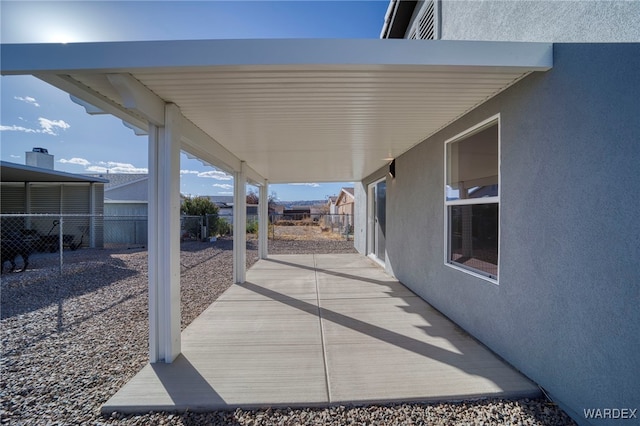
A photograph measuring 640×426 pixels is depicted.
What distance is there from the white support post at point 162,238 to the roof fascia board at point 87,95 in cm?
39

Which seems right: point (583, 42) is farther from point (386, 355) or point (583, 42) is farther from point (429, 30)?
point (429, 30)

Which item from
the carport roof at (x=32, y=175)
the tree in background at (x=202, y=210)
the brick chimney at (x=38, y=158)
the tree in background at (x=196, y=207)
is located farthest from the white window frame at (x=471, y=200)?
the brick chimney at (x=38, y=158)

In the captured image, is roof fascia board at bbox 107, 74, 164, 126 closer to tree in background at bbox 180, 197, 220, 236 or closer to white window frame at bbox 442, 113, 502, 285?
white window frame at bbox 442, 113, 502, 285

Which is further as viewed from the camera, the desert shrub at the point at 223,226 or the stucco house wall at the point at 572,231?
the desert shrub at the point at 223,226

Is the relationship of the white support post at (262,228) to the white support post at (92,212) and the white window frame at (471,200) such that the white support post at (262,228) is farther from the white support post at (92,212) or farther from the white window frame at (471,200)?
the white support post at (92,212)

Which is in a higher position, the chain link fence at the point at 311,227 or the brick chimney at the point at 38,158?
the brick chimney at the point at 38,158

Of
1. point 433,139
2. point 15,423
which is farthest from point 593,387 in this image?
point 15,423

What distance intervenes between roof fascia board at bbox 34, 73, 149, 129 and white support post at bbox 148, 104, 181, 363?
0.39 m

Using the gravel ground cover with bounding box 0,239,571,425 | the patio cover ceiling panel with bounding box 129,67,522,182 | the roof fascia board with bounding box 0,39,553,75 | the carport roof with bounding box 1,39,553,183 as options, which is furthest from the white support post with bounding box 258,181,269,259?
the roof fascia board with bounding box 0,39,553,75

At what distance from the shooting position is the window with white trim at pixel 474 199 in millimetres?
3098

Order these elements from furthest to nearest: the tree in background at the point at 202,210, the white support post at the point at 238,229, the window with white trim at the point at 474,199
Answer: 1. the tree in background at the point at 202,210
2. the white support post at the point at 238,229
3. the window with white trim at the point at 474,199

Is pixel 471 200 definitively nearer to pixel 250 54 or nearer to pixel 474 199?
pixel 474 199

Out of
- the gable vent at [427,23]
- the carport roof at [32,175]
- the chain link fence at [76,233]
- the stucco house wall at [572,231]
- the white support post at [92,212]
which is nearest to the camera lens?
the stucco house wall at [572,231]

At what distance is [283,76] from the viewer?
2.34 meters
